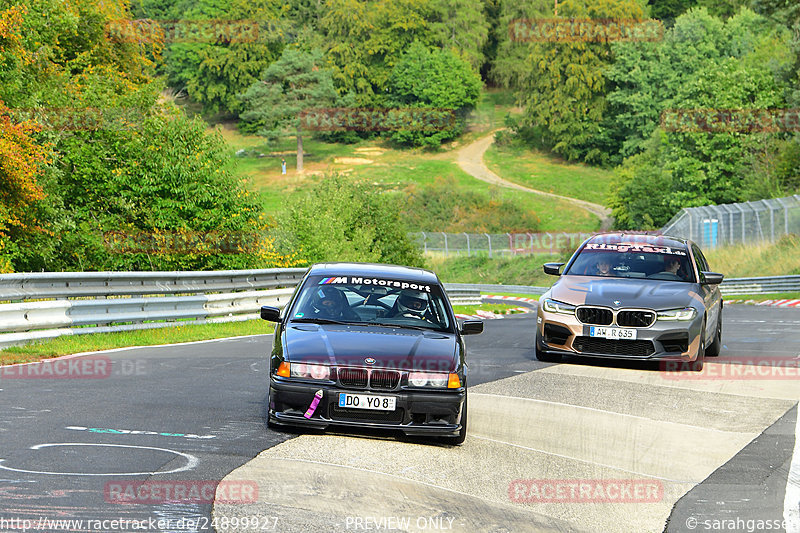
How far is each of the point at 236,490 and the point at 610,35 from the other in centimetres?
11145

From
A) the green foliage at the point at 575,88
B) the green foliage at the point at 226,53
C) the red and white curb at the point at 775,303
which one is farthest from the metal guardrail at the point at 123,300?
the green foliage at the point at 226,53

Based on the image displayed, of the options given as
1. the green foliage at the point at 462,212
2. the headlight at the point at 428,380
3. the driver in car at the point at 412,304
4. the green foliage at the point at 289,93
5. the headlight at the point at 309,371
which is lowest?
the green foliage at the point at 462,212

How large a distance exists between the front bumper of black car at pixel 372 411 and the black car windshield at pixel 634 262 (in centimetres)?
729

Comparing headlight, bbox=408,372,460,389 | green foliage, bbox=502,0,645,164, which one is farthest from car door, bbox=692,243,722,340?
green foliage, bbox=502,0,645,164

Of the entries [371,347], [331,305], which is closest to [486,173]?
[331,305]

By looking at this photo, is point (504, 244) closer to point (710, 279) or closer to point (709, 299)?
point (709, 299)

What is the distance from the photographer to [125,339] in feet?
52.9

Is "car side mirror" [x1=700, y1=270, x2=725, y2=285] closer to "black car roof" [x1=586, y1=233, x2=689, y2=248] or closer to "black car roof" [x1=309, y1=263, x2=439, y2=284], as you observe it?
"black car roof" [x1=586, y1=233, x2=689, y2=248]

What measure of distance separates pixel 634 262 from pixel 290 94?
328ft

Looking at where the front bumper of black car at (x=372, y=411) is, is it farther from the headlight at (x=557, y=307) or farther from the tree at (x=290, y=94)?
the tree at (x=290, y=94)

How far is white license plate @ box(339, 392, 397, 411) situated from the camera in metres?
8.02

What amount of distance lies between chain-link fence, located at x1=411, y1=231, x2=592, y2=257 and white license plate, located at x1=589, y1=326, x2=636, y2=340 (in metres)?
54.4

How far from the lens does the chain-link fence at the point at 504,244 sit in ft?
226

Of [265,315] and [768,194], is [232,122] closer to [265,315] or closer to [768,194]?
[768,194]
